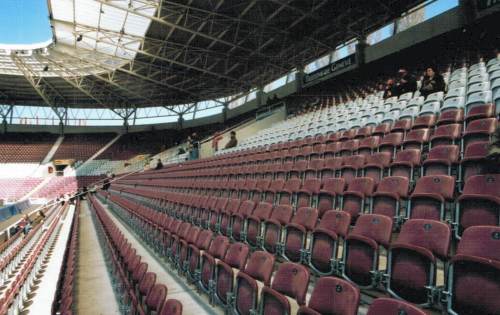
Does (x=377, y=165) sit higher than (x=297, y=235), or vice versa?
(x=377, y=165)

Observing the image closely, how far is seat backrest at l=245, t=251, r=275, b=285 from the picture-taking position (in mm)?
2400

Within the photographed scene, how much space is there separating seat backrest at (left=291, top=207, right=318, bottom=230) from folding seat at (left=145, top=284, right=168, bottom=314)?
1408 mm

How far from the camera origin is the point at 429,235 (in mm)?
2199

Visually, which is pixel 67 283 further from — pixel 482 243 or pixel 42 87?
pixel 42 87

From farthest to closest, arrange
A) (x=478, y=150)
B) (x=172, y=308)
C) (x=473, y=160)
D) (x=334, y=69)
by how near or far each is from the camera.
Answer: (x=334, y=69) < (x=478, y=150) < (x=473, y=160) < (x=172, y=308)

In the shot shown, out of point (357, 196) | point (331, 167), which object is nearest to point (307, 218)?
point (357, 196)

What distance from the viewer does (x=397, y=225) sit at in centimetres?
309

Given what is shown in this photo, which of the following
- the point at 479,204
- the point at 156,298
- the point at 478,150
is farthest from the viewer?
the point at 478,150

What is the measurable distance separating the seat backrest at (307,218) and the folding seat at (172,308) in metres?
1.51

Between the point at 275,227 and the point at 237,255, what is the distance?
1.84 ft

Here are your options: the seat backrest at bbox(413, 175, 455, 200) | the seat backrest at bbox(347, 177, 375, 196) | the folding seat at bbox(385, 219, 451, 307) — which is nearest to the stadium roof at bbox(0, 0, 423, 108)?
the seat backrest at bbox(347, 177, 375, 196)

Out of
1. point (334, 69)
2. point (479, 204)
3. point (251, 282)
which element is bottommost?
point (251, 282)

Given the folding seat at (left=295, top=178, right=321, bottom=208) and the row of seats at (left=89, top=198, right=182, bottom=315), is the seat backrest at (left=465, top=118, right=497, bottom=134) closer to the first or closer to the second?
the folding seat at (left=295, top=178, right=321, bottom=208)

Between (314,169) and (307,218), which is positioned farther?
(314,169)
